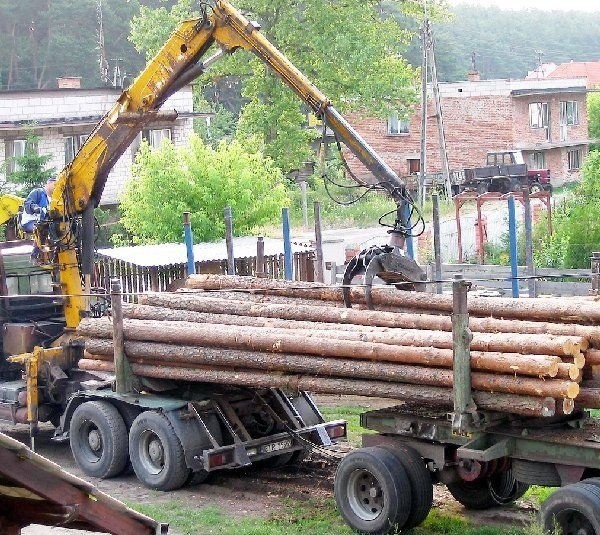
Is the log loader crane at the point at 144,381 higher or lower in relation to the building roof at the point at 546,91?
lower

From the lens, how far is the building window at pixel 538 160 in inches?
→ 2195

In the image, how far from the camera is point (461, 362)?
11.2 m

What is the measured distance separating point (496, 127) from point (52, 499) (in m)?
50.6

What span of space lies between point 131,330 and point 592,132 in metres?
53.7

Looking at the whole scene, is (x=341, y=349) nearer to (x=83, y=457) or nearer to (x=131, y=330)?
(x=131, y=330)

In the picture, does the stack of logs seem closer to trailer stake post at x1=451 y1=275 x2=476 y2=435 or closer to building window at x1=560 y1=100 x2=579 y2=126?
trailer stake post at x1=451 y1=275 x2=476 y2=435

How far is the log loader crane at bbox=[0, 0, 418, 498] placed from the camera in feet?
46.9

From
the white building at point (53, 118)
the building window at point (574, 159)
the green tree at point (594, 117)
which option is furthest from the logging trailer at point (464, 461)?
the green tree at point (594, 117)

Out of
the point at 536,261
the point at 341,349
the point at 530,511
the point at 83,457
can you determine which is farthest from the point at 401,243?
the point at 536,261

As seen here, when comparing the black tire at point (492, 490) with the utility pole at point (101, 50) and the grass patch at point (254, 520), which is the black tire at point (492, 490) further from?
the utility pole at point (101, 50)

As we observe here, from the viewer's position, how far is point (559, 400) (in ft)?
35.6

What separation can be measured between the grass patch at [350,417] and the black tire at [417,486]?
382 cm

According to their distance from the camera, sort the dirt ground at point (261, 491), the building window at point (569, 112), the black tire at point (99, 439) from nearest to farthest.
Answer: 1. the dirt ground at point (261, 491)
2. the black tire at point (99, 439)
3. the building window at point (569, 112)

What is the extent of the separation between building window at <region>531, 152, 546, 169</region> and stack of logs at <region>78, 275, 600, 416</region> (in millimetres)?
41496
